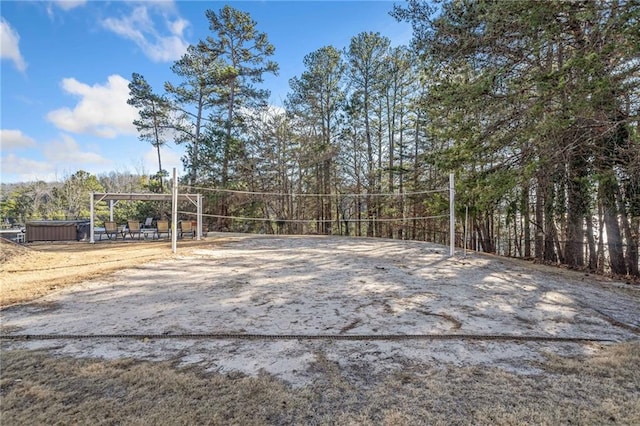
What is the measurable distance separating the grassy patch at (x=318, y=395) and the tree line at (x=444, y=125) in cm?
446

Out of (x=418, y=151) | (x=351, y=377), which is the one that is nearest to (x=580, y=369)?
(x=351, y=377)

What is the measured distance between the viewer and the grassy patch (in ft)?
5.31

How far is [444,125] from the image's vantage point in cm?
774

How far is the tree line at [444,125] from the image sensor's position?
17.1 feet

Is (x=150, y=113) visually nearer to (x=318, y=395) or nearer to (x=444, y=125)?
(x=444, y=125)

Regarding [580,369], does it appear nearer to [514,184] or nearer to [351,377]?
[351,377]

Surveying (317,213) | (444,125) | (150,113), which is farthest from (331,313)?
(150,113)

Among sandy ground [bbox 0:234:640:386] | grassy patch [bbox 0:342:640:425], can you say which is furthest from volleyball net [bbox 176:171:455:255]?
grassy patch [bbox 0:342:640:425]

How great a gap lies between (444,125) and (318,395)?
291 inches

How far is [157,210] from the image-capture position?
58.6 feet

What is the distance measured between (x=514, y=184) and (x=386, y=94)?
35.0ft

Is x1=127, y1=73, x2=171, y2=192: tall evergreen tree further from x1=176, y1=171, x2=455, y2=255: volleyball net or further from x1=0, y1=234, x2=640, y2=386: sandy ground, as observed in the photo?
x1=0, y1=234, x2=640, y2=386: sandy ground

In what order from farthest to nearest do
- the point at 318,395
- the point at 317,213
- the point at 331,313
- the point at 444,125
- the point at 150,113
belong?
1. the point at 150,113
2. the point at 317,213
3. the point at 444,125
4. the point at 331,313
5. the point at 318,395

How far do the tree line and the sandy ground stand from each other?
6.51 ft
